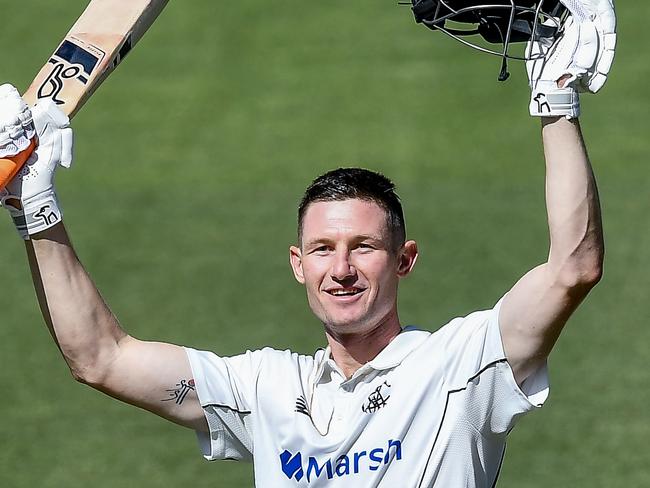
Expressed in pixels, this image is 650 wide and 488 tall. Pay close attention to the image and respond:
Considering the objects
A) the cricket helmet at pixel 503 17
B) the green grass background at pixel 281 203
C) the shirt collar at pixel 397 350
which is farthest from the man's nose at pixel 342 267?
the green grass background at pixel 281 203

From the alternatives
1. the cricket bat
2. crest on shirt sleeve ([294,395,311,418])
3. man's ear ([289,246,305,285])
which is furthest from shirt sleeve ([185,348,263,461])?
the cricket bat

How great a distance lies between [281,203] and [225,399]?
7.56 metres

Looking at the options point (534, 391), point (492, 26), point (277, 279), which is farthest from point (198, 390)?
point (277, 279)

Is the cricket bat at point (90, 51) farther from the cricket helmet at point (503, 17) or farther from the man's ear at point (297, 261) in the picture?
the cricket helmet at point (503, 17)

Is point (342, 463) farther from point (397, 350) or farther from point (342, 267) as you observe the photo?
point (342, 267)

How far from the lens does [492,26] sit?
15.4 ft

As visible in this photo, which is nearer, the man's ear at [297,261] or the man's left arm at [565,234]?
the man's left arm at [565,234]

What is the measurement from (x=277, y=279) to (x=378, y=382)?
6381mm

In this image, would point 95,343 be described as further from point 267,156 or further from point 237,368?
point 267,156

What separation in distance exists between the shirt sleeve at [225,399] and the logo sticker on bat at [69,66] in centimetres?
101

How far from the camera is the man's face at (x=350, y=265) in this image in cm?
478

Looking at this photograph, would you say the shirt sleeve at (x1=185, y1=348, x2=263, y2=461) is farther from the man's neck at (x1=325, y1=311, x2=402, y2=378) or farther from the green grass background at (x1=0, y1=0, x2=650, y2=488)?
the green grass background at (x1=0, y1=0, x2=650, y2=488)

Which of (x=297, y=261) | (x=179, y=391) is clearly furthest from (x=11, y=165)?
(x=297, y=261)

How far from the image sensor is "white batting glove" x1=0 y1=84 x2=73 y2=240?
4.75 meters
